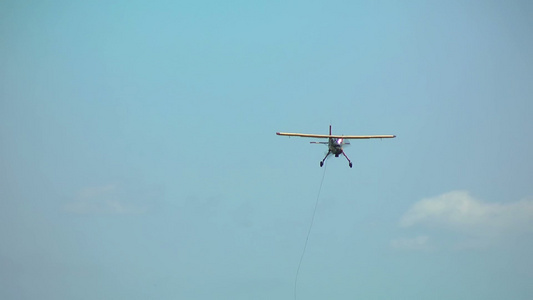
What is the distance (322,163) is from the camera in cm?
4803

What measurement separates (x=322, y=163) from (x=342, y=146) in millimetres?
3580

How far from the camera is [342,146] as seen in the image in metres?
48.5
